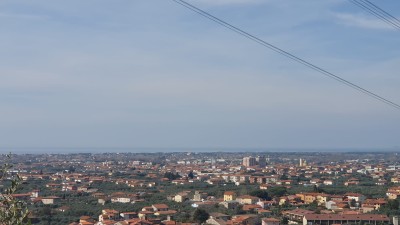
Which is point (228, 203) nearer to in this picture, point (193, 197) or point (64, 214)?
point (193, 197)

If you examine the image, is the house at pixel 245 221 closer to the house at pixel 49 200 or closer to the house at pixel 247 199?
the house at pixel 247 199

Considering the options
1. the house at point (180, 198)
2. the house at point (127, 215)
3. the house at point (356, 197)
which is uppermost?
the house at point (356, 197)

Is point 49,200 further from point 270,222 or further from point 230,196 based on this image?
point 270,222

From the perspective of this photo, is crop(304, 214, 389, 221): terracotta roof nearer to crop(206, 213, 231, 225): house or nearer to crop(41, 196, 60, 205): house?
crop(206, 213, 231, 225): house

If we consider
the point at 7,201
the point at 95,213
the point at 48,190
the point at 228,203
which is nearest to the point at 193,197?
the point at 228,203

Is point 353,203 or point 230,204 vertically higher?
point 353,203

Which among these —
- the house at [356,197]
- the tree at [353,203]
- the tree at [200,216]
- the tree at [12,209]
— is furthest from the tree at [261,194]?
the tree at [12,209]

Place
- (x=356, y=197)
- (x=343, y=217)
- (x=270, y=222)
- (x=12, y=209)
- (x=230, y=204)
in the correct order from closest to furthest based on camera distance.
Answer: (x=12, y=209) < (x=270, y=222) < (x=343, y=217) < (x=230, y=204) < (x=356, y=197)

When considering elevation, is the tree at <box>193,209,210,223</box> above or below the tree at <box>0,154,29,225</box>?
below

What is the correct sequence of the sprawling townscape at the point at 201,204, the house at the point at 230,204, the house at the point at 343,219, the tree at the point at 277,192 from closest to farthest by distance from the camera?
1. the house at the point at 343,219
2. the sprawling townscape at the point at 201,204
3. the house at the point at 230,204
4. the tree at the point at 277,192

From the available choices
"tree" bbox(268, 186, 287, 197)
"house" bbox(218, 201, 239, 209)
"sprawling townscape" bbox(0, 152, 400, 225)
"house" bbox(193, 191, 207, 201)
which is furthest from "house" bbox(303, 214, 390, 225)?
"tree" bbox(268, 186, 287, 197)

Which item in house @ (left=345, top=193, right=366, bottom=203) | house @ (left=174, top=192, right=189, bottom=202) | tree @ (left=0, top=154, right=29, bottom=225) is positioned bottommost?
house @ (left=174, top=192, right=189, bottom=202)

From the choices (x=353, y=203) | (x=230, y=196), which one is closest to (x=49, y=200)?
(x=230, y=196)
